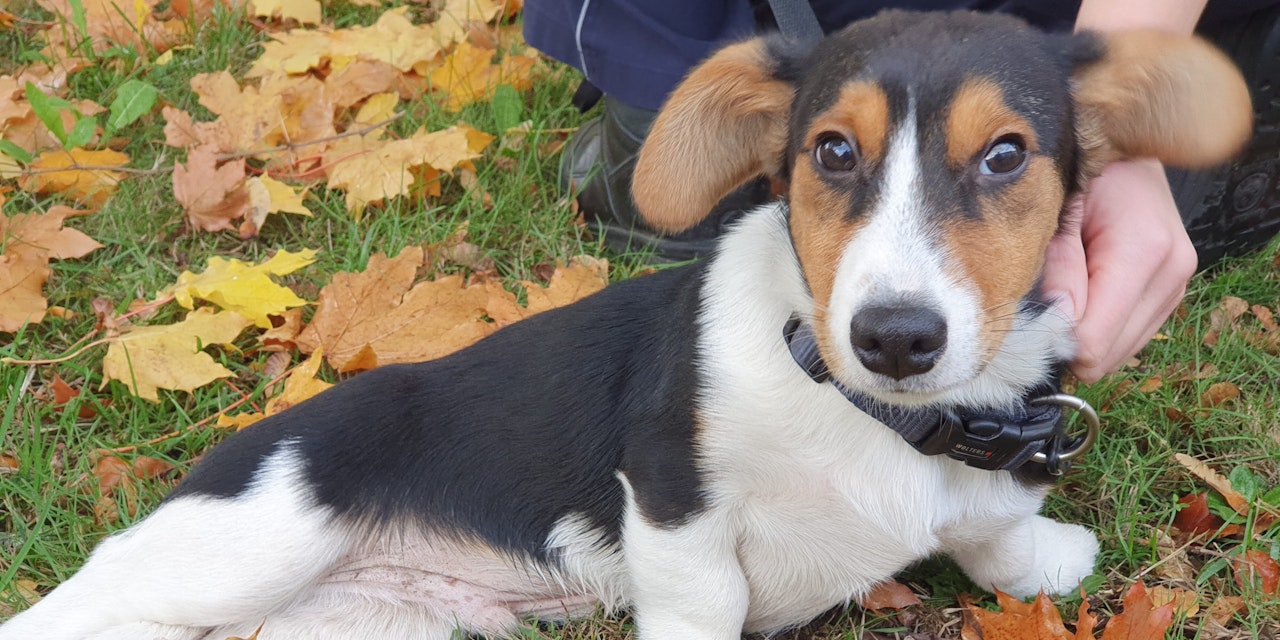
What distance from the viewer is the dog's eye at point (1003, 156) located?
2.10 meters

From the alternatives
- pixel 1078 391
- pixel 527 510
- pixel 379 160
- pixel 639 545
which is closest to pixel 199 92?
pixel 379 160

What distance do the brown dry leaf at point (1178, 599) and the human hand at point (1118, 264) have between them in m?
0.54

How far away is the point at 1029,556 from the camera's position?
8.83 feet

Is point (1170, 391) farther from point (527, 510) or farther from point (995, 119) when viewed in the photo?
point (527, 510)

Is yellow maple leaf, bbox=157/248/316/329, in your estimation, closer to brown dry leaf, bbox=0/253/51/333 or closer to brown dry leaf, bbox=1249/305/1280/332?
brown dry leaf, bbox=0/253/51/333

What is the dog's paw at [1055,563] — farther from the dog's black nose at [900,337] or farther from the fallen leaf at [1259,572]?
the dog's black nose at [900,337]

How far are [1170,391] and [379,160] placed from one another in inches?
104

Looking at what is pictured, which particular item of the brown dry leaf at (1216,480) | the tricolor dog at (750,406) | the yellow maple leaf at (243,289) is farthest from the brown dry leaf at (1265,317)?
the yellow maple leaf at (243,289)

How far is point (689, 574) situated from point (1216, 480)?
4.72ft

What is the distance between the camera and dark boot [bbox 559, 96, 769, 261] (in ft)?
13.2

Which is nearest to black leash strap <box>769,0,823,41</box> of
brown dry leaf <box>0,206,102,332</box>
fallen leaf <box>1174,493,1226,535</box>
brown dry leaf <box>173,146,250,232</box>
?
fallen leaf <box>1174,493,1226,535</box>

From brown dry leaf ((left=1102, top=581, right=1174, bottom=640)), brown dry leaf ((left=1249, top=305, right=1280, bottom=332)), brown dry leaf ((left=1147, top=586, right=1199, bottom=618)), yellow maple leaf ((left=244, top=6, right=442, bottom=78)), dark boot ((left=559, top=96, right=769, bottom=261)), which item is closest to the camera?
brown dry leaf ((left=1102, top=581, right=1174, bottom=640))

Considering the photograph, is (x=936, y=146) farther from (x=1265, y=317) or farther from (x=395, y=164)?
(x=395, y=164)

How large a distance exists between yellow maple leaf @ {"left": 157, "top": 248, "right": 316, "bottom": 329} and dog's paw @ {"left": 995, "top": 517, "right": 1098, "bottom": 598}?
2147 millimetres
